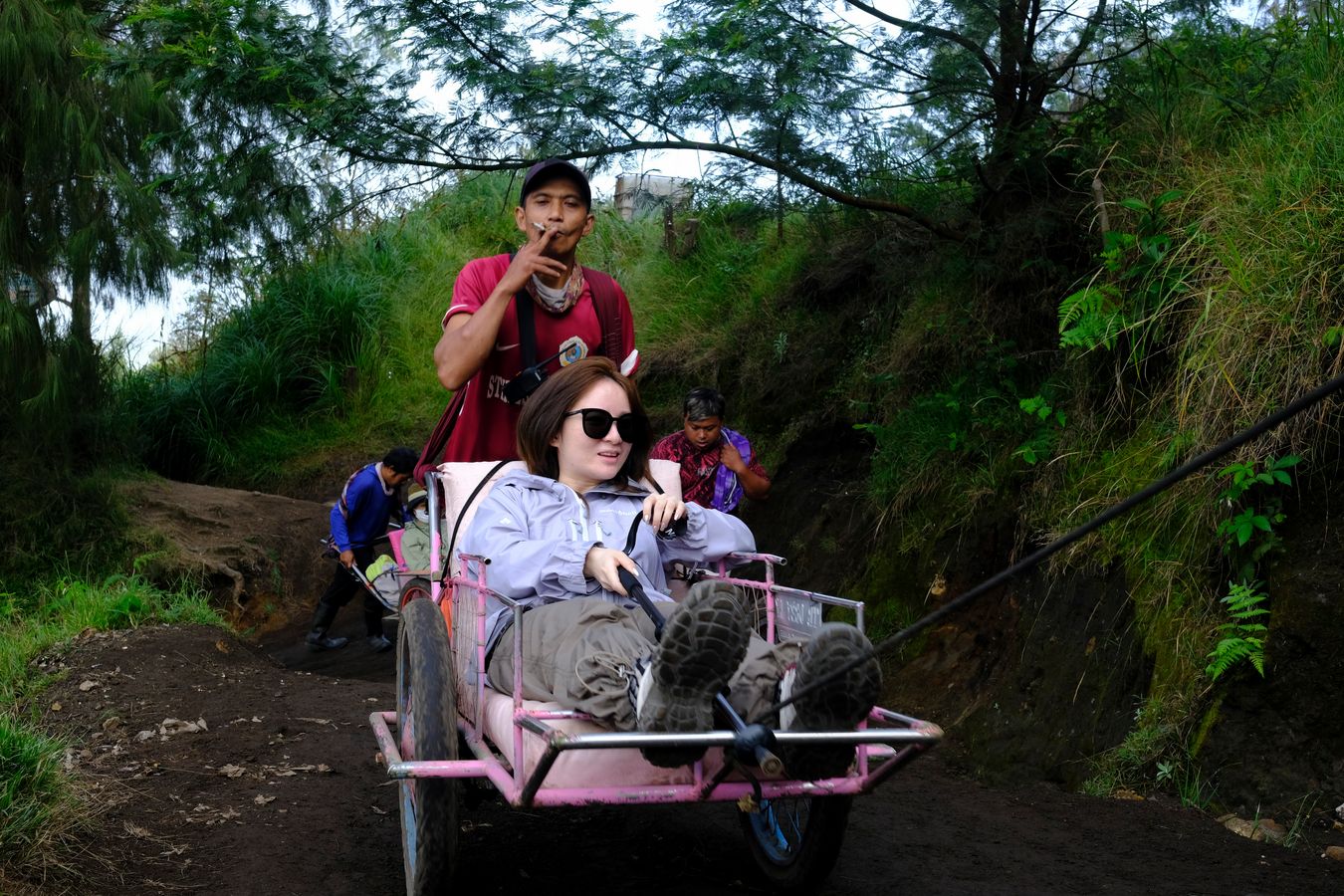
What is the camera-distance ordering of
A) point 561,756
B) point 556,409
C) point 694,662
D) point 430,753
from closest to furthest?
point 694,662 < point 561,756 < point 430,753 < point 556,409

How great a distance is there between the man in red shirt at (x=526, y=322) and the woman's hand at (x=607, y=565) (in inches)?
34.6

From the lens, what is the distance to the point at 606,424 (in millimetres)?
3643

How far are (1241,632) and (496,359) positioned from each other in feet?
9.69

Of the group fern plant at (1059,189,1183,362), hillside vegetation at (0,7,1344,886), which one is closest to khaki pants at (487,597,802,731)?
hillside vegetation at (0,7,1344,886)

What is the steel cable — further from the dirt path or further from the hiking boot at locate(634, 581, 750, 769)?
the dirt path

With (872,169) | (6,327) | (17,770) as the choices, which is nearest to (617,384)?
(17,770)

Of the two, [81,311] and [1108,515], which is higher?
[81,311]

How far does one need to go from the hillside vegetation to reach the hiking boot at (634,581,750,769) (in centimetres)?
266

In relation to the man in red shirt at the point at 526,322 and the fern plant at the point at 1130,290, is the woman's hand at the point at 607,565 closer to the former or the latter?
the man in red shirt at the point at 526,322

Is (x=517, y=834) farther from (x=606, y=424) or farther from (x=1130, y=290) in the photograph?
(x=1130, y=290)

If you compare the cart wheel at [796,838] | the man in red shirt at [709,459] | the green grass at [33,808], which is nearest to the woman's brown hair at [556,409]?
the cart wheel at [796,838]

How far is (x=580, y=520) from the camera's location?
3.54 m

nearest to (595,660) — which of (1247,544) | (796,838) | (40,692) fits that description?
(796,838)

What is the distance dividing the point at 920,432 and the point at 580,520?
148 inches
